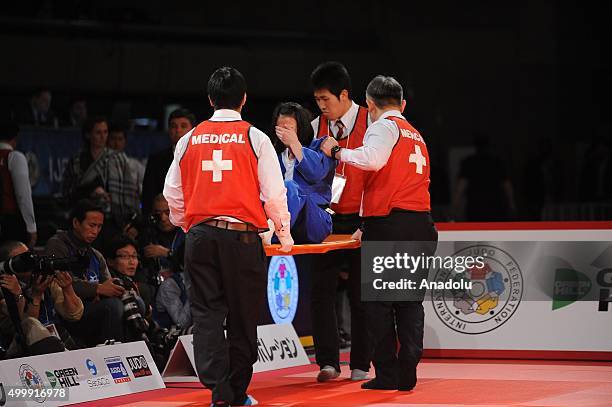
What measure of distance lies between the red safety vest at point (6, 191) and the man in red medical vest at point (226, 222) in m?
3.03

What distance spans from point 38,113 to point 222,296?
691 centimetres

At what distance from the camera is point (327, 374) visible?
746cm

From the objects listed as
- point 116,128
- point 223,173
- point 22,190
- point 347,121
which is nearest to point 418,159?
point 347,121

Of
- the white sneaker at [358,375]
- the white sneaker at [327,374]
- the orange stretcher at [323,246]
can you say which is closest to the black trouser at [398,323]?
the orange stretcher at [323,246]

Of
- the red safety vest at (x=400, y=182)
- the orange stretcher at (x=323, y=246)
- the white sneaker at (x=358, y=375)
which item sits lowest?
the white sneaker at (x=358, y=375)

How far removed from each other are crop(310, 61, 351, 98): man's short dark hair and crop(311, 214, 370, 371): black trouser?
1.08 meters

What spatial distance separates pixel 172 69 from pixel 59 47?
69.5 inches

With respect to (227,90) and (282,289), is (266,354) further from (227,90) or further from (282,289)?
(227,90)

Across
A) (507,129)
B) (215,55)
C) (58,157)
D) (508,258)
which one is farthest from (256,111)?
(508,258)

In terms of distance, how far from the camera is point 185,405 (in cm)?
656

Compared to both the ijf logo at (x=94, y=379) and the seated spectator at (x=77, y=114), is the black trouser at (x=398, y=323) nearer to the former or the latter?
the ijf logo at (x=94, y=379)

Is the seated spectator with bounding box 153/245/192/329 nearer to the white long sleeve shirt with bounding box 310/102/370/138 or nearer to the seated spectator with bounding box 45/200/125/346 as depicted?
the seated spectator with bounding box 45/200/125/346

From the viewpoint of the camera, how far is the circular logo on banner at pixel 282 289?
8.82m

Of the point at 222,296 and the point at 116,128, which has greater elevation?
the point at 116,128
